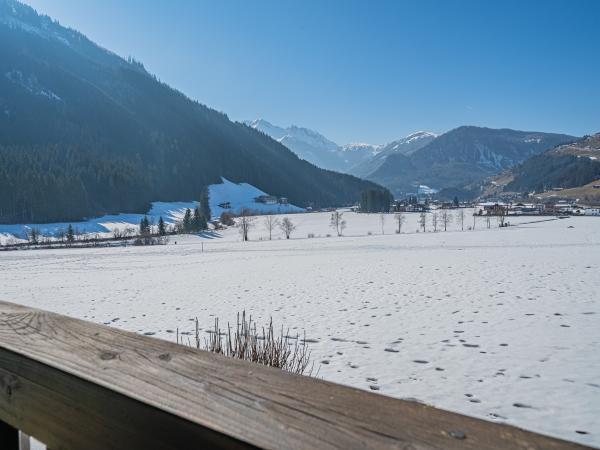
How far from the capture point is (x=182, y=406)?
1.04 meters

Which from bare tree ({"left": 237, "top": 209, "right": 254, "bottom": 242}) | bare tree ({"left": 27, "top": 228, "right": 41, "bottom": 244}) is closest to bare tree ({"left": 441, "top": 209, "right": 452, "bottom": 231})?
bare tree ({"left": 237, "top": 209, "right": 254, "bottom": 242})

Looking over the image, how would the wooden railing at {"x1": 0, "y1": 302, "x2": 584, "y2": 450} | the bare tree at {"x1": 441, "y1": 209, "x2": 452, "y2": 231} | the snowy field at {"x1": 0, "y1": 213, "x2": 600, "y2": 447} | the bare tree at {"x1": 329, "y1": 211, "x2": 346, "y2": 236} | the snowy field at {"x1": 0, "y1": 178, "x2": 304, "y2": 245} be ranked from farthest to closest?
the bare tree at {"x1": 441, "y1": 209, "x2": 452, "y2": 231} → the bare tree at {"x1": 329, "y1": 211, "x2": 346, "y2": 236} → the snowy field at {"x1": 0, "y1": 178, "x2": 304, "y2": 245} → the snowy field at {"x1": 0, "y1": 213, "x2": 600, "y2": 447} → the wooden railing at {"x1": 0, "y1": 302, "x2": 584, "y2": 450}

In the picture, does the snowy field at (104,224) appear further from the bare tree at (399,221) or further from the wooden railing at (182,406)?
the wooden railing at (182,406)

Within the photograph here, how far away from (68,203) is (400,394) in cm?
15244

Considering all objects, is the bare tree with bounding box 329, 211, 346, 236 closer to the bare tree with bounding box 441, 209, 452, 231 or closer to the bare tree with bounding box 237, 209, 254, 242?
the bare tree with bounding box 237, 209, 254, 242

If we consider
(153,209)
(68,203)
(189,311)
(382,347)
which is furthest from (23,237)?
(382,347)

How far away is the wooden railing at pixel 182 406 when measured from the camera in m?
0.89

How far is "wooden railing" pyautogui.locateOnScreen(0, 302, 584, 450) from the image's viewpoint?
89cm

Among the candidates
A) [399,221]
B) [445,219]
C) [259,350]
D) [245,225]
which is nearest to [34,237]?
[245,225]

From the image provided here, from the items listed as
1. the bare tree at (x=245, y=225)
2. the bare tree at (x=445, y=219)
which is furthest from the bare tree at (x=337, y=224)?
the bare tree at (x=445, y=219)

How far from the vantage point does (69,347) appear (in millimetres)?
1403

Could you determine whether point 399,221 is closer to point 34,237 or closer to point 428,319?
point 34,237

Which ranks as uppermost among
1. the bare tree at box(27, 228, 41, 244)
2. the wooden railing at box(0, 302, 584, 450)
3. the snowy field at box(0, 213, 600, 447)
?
the wooden railing at box(0, 302, 584, 450)

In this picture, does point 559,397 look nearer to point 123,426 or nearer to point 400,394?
point 400,394
